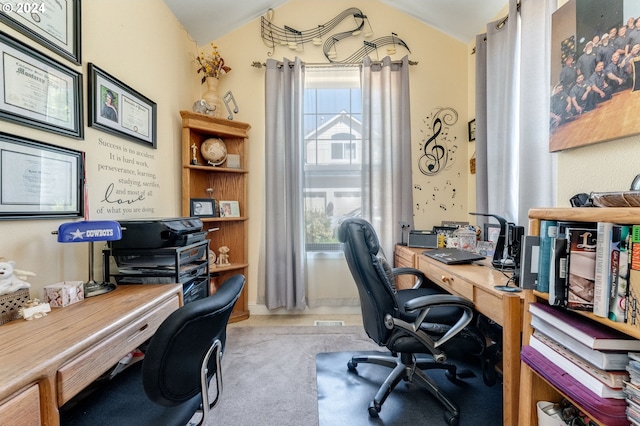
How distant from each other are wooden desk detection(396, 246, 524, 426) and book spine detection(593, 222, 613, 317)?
45 centimetres

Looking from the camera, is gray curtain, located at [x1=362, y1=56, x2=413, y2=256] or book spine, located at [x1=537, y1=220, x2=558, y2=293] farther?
gray curtain, located at [x1=362, y1=56, x2=413, y2=256]

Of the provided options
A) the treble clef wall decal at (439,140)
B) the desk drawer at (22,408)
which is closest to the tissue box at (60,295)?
the desk drawer at (22,408)

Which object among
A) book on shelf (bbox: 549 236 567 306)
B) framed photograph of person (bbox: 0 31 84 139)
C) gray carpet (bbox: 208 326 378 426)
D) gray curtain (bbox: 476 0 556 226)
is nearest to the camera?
book on shelf (bbox: 549 236 567 306)

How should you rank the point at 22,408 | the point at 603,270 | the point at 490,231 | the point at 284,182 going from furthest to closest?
1. the point at 284,182
2. the point at 490,231
3. the point at 603,270
4. the point at 22,408

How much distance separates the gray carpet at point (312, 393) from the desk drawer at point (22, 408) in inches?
37.4

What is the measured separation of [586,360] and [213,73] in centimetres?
292

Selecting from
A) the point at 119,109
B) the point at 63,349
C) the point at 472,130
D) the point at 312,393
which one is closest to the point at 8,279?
the point at 63,349

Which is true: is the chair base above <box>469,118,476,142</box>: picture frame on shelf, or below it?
below

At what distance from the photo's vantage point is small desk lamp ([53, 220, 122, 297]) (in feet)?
3.61

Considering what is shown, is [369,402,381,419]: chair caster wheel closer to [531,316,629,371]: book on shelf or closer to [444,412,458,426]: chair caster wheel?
[444,412,458,426]: chair caster wheel

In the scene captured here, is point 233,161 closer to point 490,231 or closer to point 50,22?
point 50,22

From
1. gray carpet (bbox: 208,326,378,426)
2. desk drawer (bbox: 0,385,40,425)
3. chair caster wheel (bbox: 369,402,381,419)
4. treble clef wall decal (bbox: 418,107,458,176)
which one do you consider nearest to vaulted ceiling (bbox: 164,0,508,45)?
treble clef wall decal (bbox: 418,107,458,176)

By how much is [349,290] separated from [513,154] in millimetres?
1740

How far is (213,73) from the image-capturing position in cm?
244
